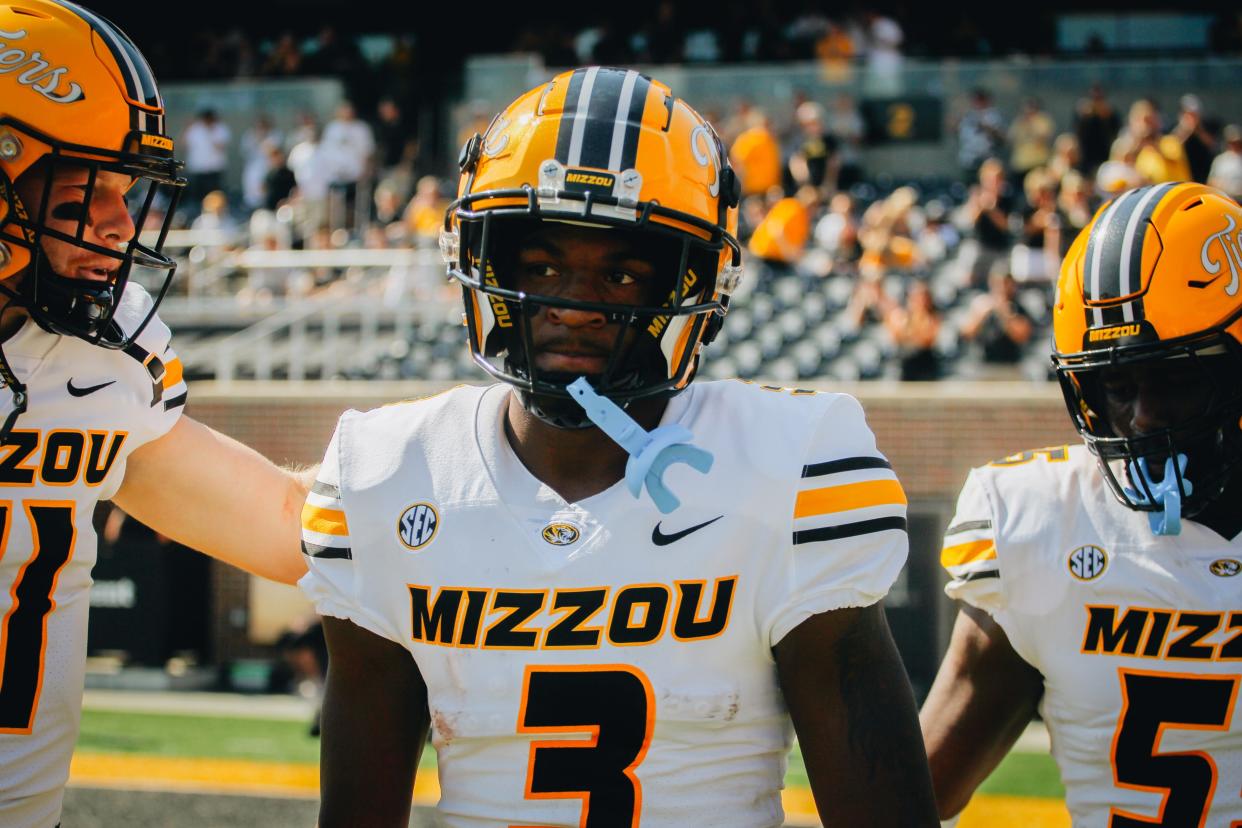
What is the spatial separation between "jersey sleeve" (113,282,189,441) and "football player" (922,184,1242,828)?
145cm

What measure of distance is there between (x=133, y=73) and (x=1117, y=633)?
197cm

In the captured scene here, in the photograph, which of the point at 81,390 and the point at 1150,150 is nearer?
the point at 81,390

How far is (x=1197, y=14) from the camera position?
1470 cm

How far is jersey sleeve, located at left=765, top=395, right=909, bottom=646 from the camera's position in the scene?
6.15 ft

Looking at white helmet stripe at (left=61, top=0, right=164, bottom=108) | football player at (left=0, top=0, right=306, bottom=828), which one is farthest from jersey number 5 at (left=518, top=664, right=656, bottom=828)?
white helmet stripe at (left=61, top=0, right=164, bottom=108)

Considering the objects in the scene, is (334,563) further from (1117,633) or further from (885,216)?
(885,216)

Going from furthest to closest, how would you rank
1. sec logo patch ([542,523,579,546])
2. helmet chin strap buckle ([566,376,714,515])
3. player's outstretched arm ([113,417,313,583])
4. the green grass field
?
the green grass field, player's outstretched arm ([113,417,313,583]), sec logo patch ([542,523,579,546]), helmet chin strap buckle ([566,376,714,515])

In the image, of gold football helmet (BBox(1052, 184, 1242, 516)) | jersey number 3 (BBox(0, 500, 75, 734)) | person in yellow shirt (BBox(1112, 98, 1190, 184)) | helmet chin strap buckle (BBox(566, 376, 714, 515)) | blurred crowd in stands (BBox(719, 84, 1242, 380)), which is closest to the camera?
helmet chin strap buckle (BBox(566, 376, 714, 515))

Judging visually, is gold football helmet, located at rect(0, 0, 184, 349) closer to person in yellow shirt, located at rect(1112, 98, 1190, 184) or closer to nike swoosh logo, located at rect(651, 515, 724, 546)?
nike swoosh logo, located at rect(651, 515, 724, 546)

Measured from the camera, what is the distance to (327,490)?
2.04 m

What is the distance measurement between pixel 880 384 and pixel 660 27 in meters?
6.92

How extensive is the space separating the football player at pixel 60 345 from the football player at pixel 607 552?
23.7 inches

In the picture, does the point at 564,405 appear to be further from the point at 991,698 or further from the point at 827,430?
the point at 991,698

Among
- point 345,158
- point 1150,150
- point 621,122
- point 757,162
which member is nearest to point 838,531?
point 621,122
